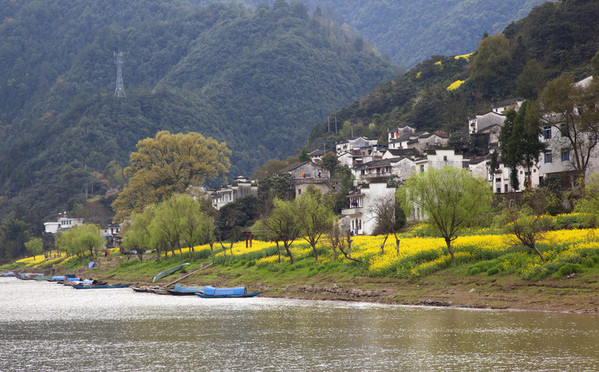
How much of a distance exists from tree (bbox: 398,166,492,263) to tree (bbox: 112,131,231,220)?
6086 centimetres

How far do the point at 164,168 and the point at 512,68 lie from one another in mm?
66644

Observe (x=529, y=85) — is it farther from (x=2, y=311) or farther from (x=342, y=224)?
(x=2, y=311)

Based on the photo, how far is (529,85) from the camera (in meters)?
116

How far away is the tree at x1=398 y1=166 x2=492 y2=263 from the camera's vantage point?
5138 cm

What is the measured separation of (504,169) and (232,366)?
64966 millimetres

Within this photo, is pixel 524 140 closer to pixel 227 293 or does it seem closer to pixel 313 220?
pixel 313 220

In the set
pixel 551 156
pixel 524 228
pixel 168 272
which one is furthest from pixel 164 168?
pixel 524 228

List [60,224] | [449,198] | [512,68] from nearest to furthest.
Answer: [449,198] → [512,68] → [60,224]

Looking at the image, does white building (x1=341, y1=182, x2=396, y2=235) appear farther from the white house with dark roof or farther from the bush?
the white house with dark roof

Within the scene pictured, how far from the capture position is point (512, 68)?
130 metres

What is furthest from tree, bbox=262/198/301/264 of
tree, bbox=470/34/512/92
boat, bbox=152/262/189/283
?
tree, bbox=470/34/512/92

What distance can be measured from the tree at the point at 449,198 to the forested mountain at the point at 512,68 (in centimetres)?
6084

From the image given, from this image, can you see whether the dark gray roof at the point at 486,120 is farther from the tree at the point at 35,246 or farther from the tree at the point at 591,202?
the tree at the point at 35,246

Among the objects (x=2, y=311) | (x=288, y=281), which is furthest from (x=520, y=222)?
(x=2, y=311)
